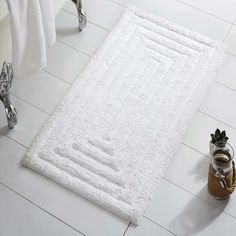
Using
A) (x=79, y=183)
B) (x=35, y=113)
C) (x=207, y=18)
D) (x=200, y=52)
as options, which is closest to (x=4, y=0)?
(x=35, y=113)

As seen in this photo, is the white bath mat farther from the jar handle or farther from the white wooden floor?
the jar handle

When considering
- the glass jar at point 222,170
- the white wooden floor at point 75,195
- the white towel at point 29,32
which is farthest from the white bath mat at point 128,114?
the white towel at point 29,32

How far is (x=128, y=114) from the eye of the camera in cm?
145

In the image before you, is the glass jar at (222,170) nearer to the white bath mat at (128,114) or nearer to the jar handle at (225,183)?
the jar handle at (225,183)

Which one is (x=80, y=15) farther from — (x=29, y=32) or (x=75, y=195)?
(x=75, y=195)

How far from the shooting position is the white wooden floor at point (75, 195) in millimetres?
1232

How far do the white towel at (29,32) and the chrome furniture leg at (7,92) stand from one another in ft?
0.13

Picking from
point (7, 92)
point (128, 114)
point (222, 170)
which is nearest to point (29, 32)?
point (7, 92)

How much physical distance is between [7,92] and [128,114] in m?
0.42

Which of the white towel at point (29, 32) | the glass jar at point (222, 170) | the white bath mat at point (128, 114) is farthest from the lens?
the white bath mat at point (128, 114)

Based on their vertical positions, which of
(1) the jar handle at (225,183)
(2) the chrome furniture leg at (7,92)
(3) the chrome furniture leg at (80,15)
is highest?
(3) the chrome furniture leg at (80,15)

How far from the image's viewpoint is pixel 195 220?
1252 millimetres

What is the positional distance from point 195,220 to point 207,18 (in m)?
0.88

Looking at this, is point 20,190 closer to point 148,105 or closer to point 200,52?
point 148,105
